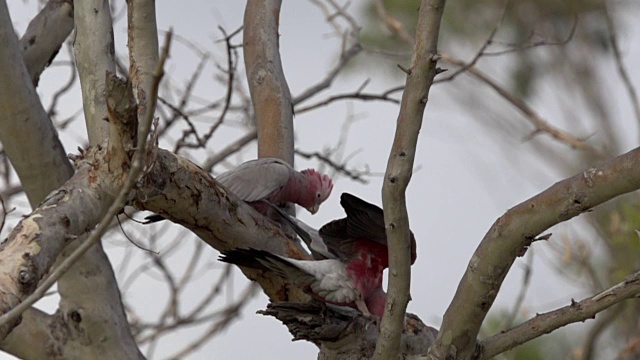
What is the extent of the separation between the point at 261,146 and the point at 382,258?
62 cm

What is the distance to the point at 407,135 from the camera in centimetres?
146

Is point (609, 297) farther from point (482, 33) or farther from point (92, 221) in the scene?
point (482, 33)

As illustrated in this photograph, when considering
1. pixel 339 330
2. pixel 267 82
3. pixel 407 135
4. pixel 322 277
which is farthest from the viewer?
pixel 267 82

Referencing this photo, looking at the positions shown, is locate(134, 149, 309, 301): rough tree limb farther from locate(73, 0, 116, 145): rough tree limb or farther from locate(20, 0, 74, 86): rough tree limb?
locate(20, 0, 74, 86): rough tree limb

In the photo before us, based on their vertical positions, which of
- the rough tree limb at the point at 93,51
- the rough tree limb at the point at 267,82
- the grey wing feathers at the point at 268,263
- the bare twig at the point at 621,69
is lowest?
the grey wing feathers at the point at 268,263

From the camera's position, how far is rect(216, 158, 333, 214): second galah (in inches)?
91.7

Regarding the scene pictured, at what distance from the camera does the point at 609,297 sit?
1658 millimetres

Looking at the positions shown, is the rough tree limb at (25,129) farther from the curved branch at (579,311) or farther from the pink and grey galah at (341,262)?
the curved branch at (579,311)

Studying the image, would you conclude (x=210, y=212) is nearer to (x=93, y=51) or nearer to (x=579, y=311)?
(x=93, y=51)

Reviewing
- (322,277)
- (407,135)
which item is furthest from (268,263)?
(407,135)

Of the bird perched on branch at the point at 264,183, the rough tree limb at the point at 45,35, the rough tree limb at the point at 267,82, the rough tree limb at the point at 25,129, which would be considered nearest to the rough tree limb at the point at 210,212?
the bird perched on branch at the point at 264,183

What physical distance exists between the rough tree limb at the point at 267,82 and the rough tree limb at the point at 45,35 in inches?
20.6

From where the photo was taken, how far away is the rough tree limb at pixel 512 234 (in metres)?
1.50

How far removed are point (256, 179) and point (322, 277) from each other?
38cm
